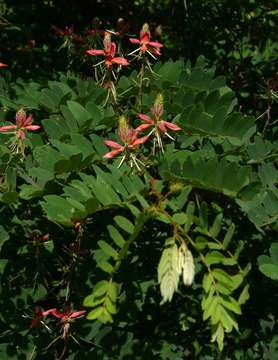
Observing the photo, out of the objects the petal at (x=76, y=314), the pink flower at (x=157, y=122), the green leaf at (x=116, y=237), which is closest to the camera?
the green leaf at (x=116, y=237)

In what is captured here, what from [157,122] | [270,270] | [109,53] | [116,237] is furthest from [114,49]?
[270,270]

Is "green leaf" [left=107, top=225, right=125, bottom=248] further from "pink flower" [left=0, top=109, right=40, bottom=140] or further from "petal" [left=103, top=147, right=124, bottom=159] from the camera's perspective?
"pink flower" [left=0, top=109, right=40, bottom=140]

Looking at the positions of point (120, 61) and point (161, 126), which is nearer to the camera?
point (161, 126)

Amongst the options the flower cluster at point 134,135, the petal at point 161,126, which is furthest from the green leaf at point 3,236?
the petal at point 161,126

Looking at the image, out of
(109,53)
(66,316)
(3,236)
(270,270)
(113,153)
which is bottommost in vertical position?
(66,316)

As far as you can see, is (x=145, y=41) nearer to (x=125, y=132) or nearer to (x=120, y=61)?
(x=120, y=61)

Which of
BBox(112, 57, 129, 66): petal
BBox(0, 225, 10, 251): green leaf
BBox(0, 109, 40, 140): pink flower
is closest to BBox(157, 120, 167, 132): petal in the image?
BBox(112, 57, 129, 66): petal

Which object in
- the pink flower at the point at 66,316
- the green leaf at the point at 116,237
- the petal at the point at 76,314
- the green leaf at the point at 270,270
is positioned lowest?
the pink flower at the point at 66,316

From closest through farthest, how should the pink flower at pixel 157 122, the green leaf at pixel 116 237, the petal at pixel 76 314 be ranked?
the green leaf at pixel 116 237, the pink flower at pixel 157 122, the petal at pixel 76 314

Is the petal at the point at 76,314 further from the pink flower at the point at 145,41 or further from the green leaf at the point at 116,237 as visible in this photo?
the pink flower at the point at 145,41

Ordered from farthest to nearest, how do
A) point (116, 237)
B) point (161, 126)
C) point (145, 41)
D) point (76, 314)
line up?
point (145, 41), point (76, 314), point (161, 126), point (116, 237)

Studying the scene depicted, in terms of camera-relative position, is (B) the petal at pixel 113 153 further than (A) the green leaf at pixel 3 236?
No

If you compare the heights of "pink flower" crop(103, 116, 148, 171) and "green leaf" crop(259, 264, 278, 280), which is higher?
"pink flower" crop(103, 116, 148, 171)

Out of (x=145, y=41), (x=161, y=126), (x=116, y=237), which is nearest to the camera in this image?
(x=116, y=237)
